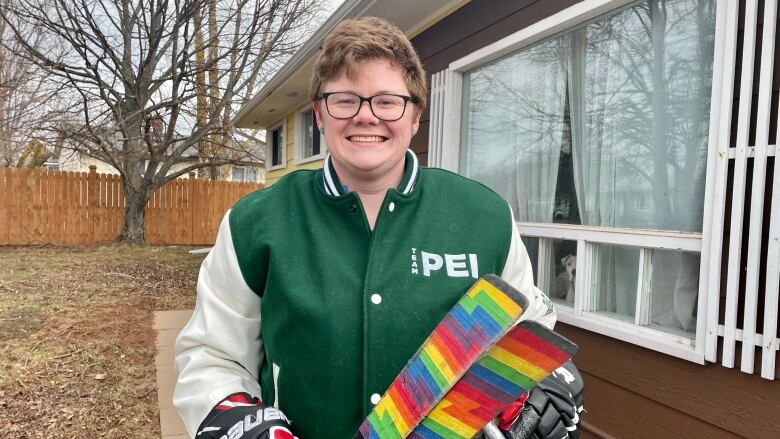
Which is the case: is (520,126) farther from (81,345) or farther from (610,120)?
(81,345)

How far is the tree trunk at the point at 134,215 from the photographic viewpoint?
1186 centimetres

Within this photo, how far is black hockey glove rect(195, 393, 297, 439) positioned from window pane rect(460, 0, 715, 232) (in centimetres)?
187

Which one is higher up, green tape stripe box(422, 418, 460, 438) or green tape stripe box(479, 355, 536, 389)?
green tape stripe box(479, 355, 536, 389)

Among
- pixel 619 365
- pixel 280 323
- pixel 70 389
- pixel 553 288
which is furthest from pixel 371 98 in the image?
pixel 70 389

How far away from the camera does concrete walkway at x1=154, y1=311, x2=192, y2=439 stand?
129 inches

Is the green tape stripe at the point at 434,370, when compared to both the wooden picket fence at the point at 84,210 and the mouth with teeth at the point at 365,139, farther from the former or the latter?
the wooden picket fence at the point at 84,210

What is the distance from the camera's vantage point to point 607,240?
98.2 inches

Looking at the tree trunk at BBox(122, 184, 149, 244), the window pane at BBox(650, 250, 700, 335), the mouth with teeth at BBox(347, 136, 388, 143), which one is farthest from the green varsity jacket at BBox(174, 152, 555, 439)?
the tree trunk at BBox(122, 184, 149, 244)

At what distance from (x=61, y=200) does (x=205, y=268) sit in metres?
12.6

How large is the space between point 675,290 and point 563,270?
2.40 feet

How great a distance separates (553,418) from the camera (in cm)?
122

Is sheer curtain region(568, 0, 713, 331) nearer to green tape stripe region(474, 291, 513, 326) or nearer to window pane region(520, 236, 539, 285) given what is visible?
window pane region(520, 236, 539, 285)

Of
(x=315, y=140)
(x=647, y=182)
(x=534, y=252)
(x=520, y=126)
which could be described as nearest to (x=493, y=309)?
(x=647, y=182)

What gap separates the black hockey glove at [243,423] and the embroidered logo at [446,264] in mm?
444
